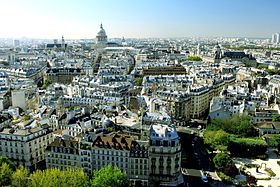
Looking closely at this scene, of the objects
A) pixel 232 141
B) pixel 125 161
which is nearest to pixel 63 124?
pixel 125 161

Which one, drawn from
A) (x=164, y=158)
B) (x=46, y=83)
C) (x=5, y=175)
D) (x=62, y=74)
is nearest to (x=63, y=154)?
(x=5, y=175)

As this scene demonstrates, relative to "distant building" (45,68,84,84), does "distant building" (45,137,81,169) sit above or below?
below

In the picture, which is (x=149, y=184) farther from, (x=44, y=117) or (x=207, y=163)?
(x=44, y=117)

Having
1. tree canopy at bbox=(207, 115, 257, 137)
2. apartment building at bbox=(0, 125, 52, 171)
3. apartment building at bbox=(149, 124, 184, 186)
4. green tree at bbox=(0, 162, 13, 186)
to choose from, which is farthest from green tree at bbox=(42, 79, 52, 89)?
apartment building at bbox=(149, 124, 184, 186)

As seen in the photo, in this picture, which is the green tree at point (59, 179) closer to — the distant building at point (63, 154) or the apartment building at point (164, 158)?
the distant building at point (63, 154)

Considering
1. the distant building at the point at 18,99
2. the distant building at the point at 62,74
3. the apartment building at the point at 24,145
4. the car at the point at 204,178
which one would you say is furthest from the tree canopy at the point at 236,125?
the distant building at the point at 62,74

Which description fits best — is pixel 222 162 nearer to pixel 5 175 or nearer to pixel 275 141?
pixel 275 141

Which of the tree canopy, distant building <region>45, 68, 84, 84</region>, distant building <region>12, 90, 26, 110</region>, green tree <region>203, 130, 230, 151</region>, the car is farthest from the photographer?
distant building <region>45, 68, 84, 84</region>

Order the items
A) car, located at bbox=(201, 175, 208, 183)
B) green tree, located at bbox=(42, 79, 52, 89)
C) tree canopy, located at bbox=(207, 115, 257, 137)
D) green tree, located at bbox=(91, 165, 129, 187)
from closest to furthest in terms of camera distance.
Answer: green tree, located at bbox=(91, 165, 129, 187)
car, located at bbox=(201, 175, 208, 183)
tree canopy, located at bbox=(207, 115, 257, 137)
green tree, located at bbox=(42, 79, 52, 89)

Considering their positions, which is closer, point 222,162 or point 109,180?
point 109,180

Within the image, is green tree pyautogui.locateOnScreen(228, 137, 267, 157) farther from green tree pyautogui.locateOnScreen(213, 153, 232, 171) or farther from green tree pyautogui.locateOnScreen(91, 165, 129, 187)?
green tree pyautogui.locateOnScreen(91, 165, 129, 187)

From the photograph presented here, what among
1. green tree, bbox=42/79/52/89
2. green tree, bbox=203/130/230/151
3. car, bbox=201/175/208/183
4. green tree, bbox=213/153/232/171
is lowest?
car, bbox=201/175/208/183
